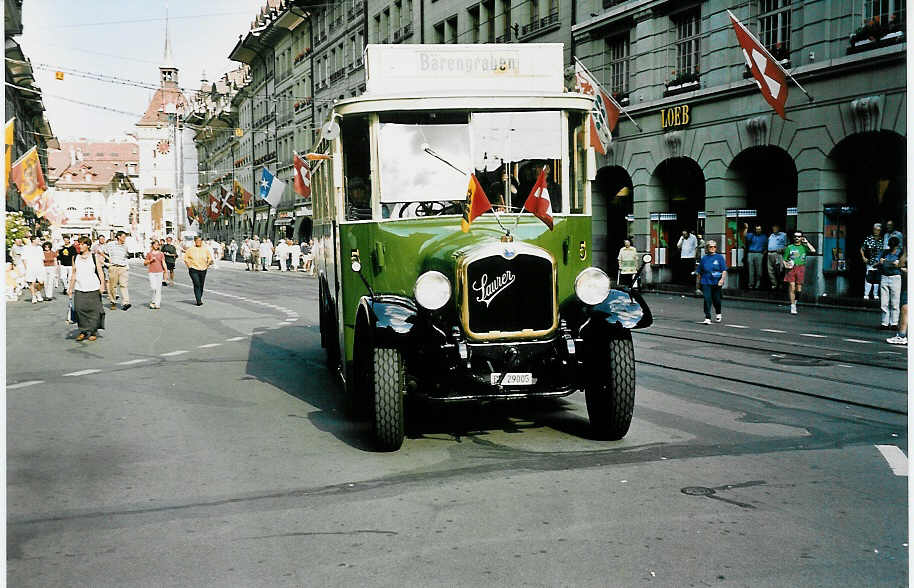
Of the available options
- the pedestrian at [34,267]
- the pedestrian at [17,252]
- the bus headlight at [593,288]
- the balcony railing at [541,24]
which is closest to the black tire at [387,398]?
the bus headlight at [593,288]

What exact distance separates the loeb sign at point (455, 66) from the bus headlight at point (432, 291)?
5.98 feet

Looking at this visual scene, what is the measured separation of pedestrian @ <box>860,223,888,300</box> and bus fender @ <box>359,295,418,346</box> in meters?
11.6

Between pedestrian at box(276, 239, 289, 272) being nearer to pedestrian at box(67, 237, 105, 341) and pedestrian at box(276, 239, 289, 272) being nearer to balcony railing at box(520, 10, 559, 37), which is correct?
balcony railing at box(520, 10, 559, 37)

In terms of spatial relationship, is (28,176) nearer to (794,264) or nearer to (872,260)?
(794,264)

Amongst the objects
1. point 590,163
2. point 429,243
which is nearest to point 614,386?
point 429,243

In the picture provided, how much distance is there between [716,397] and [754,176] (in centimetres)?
2014

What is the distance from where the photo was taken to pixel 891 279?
16031 mm

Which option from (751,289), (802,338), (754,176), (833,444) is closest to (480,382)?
(833,444)

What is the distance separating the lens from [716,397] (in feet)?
31.4

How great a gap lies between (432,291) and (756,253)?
69.3ft

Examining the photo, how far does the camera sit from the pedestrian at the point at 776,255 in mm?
25438

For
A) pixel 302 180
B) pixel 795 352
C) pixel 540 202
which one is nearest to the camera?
pixel 540 202

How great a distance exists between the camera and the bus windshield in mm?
7848

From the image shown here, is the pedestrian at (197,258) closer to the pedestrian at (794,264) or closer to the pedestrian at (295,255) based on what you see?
the pedestrian at (794,264)
